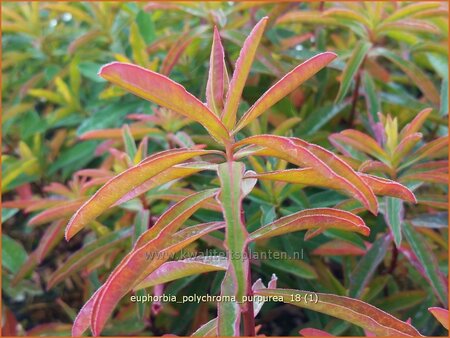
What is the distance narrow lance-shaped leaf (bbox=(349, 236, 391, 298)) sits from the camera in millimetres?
1083

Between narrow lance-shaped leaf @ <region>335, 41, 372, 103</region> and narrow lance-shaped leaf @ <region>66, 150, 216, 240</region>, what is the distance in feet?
1.80

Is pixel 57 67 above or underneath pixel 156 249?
above

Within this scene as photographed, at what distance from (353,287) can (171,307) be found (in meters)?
0.41

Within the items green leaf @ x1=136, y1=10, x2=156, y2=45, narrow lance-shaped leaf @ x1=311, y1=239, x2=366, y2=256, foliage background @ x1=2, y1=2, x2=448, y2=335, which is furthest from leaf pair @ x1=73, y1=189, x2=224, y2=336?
green leaf @ x1=136, y1=10, x2=156, y2=45

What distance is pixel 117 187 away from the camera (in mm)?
725

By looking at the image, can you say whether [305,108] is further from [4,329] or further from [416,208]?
[4,329]

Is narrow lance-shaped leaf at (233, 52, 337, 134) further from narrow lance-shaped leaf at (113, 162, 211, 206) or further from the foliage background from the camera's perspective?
the foliage background

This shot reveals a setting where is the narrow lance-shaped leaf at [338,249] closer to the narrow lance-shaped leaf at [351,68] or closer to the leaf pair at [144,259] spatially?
the narrow lance-shaped leaf at [351,68]

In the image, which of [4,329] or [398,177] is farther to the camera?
[4,329]

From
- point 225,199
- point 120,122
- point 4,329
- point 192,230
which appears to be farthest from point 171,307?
point 225,199

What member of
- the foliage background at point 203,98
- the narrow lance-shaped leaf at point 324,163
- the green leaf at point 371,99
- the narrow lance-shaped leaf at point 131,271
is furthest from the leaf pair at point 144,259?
the green leaf at point 371,99

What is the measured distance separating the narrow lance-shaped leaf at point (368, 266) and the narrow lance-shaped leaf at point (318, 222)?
34 centimetres

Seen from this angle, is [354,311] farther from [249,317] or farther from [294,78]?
[294,78]

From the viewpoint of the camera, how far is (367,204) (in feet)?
2.24
